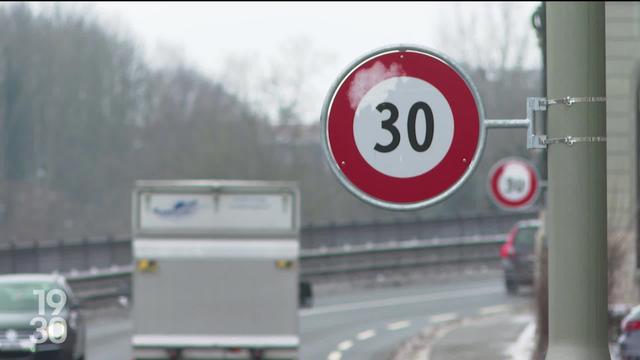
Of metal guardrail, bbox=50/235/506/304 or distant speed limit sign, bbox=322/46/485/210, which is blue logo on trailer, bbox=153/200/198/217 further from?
metal guardrail, bbox=50/235/506/304

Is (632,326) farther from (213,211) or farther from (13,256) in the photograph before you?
(13,256)

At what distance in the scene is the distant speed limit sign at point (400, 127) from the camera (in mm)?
4121

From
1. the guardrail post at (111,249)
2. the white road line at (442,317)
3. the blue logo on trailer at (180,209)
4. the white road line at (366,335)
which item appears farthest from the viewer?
the guardrail post at (111,249)

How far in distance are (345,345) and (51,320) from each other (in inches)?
252

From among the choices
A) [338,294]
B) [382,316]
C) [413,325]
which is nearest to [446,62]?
[413,325]

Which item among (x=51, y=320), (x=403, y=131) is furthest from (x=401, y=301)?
(x=403, y=131)

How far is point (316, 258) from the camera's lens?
39.2 metres

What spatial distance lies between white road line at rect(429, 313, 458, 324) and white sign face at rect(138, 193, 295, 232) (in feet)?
39.3

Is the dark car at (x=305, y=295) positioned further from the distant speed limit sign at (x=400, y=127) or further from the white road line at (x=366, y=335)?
the distant speed limit sign at (x=400, y=127)

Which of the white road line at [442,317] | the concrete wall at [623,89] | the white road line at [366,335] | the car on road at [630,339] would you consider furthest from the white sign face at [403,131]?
the white road line at [442,317]

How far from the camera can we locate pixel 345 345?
82.5 feet

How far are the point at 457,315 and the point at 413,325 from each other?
2.55 meters

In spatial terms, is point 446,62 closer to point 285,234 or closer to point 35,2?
point 285,234

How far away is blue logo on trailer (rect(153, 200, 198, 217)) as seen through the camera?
18719 millimetres
